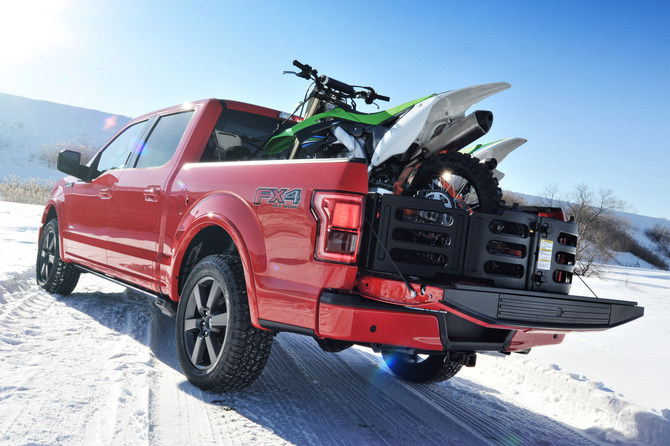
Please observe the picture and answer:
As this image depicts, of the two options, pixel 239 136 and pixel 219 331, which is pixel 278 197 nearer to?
pixel 219 331

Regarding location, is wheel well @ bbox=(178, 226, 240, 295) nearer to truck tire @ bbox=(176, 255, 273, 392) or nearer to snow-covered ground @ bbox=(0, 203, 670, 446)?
truck tire @ bbox=(176, 255, 273, 392)

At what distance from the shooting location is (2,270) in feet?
17.6

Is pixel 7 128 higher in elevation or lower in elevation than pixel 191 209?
higher

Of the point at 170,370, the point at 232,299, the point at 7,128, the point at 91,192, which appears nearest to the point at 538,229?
the point at 232,299

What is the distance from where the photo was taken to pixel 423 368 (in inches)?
142

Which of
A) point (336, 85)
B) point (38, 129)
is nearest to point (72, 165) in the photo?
point (336, 85)

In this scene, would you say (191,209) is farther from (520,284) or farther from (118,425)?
(520,284)

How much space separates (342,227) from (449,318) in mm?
671

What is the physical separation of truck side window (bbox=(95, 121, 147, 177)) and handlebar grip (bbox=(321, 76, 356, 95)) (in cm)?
190

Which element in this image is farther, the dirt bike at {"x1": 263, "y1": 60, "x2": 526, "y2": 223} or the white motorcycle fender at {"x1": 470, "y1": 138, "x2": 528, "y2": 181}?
the white motorcycle fender at {"x1": 470, "y1": 138, "x2": 528, "y2": 181}

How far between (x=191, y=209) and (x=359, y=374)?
189 cm

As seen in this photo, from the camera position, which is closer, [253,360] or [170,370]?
[253,360]

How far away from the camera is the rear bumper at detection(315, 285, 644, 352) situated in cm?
201

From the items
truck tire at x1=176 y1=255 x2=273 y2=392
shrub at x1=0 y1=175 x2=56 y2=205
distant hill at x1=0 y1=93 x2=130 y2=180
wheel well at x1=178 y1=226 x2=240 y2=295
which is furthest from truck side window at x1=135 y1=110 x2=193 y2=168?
distant hill at x1=0 y1=93 x2=130 y2=180
